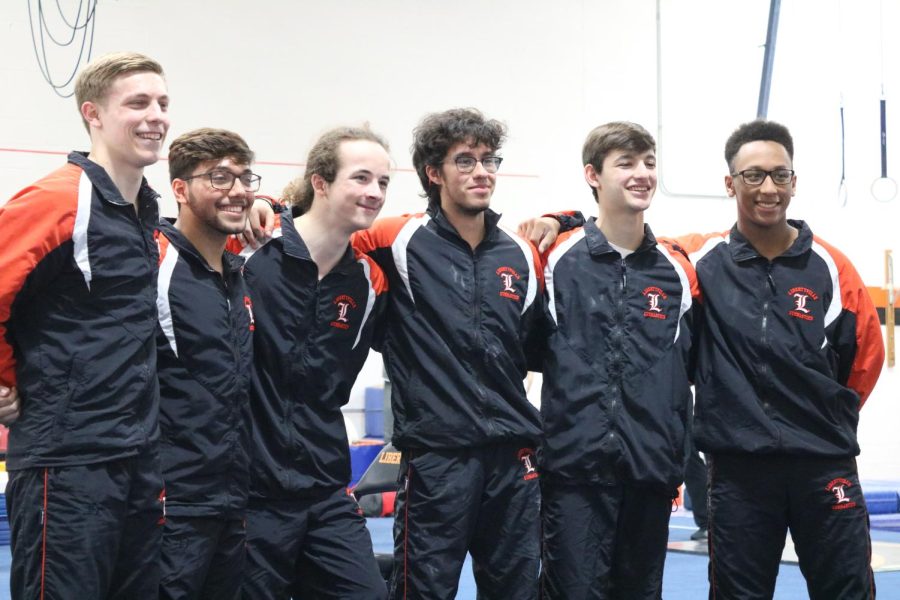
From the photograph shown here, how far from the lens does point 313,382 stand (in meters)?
3.79

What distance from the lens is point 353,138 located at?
409 centimetres

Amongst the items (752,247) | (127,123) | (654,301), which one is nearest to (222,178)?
(127,123)

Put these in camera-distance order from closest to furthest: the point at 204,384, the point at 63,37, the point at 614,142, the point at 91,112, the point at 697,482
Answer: the point at 91,112 → the point at 204,384 → the point at 614,142 → the point at 697,482 → the point at 63,37

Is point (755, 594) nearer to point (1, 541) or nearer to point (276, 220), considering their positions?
point (276, 220)

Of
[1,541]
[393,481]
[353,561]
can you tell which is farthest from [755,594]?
[1,541]

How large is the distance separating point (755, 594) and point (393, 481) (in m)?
3.58

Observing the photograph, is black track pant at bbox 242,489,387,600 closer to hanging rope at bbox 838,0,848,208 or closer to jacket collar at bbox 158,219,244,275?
jacket collar at bbox 158,219,244,275

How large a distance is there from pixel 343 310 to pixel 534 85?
7.02m

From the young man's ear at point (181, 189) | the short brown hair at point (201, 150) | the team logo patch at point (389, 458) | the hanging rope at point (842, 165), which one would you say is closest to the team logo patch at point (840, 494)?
the short brown hair at point (201, 150)

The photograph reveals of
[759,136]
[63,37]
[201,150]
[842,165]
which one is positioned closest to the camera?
[201,150]

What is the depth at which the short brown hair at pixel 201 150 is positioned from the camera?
3.75 m

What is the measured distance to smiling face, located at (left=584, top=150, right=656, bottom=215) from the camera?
166 inches

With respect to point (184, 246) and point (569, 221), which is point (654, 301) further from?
point (184, 246)

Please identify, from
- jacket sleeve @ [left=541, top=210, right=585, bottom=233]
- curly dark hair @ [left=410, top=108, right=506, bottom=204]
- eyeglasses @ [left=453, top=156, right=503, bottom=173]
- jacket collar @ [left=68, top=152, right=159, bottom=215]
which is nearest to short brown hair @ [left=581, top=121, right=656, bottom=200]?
jacket sleeve @ [left=541, top=210, right=585, bottom=233]
